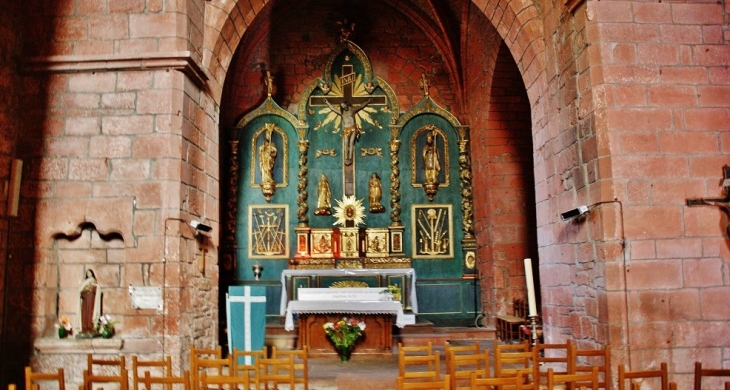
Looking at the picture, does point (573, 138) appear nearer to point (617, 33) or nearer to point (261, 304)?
point (617, 33)

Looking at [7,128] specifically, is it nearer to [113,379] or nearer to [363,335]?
[113,379]

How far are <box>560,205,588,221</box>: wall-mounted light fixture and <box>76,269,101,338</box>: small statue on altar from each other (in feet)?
13.8

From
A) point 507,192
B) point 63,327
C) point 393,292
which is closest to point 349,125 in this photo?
point 507,192

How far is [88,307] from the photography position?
5.60 metres

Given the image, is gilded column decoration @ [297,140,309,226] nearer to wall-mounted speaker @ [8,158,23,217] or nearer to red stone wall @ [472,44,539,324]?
red stone wall @ [472,44,539,324]

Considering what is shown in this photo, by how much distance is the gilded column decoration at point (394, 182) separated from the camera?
10.4 meters

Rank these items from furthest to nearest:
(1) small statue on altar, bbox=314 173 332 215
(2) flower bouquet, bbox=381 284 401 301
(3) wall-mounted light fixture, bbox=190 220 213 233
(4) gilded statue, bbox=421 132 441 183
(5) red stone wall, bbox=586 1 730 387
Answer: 1. (4) gilded statue, bbox=421 132 441 183
2. (1) small statue on altar, bbox=314 173 332 215
3. (2) flower bouquet, bbox=381 284 401 301
4. (3) wall-mounted light fixture, bbox=190 220 213 233
5. (5) red stone wall, bbox=586 1 730 387

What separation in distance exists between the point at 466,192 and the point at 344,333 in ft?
12.8

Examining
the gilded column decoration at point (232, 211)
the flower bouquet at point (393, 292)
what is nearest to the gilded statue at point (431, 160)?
the flower bouquet at point (393, 292)

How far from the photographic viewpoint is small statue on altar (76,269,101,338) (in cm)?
557

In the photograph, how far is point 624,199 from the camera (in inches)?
201

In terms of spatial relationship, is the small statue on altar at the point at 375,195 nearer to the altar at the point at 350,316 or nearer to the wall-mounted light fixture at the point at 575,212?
the altar at the point at 350,316

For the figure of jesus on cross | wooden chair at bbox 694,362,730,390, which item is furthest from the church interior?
the figure of jesus on cross

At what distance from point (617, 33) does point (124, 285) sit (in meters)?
4.82
